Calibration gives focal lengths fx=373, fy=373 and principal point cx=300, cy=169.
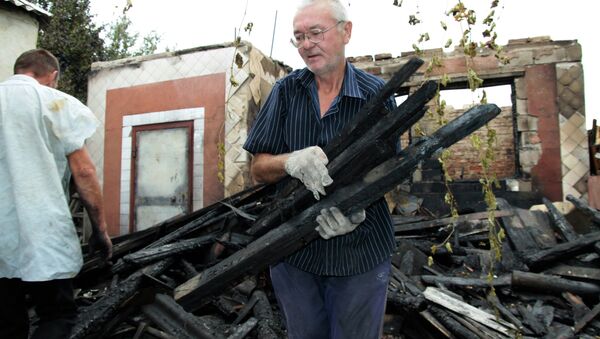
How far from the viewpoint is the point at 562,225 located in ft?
18.2

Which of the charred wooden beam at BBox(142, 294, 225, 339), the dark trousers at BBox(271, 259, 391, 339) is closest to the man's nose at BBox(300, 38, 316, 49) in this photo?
the dark trousers at BBox(271, 259, 391, 339)

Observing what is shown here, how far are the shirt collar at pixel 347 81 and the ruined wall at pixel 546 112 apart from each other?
211 inches

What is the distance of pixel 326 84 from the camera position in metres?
1.97

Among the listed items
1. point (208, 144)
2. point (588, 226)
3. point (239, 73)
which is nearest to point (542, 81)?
point (588, 226)

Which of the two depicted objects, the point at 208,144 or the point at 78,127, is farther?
the point at 208,144

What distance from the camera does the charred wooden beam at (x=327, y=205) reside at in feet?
4.85

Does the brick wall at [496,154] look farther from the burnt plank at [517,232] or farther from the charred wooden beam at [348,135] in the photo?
the charred wooden beam at [348,135]

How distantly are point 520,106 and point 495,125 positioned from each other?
15.2 ft

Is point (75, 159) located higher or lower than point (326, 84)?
lower

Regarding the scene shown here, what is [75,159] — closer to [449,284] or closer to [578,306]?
[449,284]

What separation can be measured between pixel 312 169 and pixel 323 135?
1.04ft

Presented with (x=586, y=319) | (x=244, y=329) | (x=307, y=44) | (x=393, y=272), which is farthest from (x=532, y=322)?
(x=307, y=44)

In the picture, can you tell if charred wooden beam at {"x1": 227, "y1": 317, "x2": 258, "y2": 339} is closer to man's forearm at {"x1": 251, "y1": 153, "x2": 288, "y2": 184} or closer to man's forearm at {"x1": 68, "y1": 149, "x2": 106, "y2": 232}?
man's forearm at {"x1": 68, "y1": 149, "x2": 106, "y2": 232}

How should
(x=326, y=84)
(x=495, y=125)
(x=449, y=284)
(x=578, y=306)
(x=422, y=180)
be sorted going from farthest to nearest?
(x=495, y=125) < (x=422, y=180) < (x=449, y=284) < (x=578, y=306) < (x=326, y=84)
